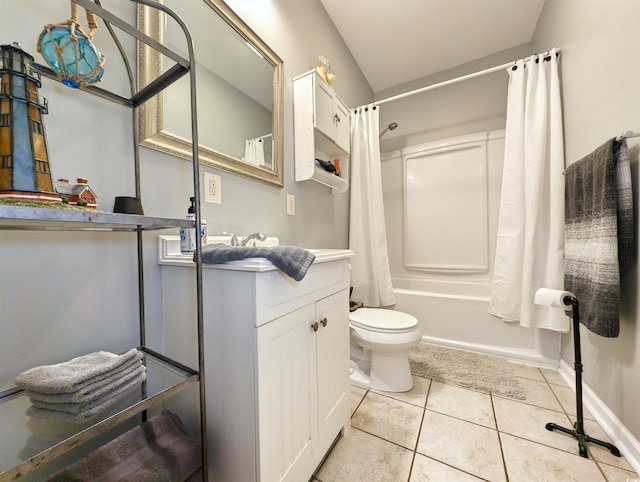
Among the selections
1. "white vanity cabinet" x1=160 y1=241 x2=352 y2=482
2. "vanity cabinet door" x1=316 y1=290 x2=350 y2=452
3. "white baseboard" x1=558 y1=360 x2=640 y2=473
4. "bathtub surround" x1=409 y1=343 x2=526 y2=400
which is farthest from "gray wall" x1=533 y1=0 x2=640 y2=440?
"white vanity cabinet" x1=160 y1=241 x2=352 y2=482

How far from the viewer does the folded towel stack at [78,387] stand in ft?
1.63

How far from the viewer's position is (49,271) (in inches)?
25.5

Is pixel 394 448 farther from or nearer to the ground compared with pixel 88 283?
nearer to the ground

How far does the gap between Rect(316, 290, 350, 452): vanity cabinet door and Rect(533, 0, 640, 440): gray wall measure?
45.4 inches

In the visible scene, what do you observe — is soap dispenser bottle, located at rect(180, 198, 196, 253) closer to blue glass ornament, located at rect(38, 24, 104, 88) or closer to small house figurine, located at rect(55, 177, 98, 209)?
small house figurine, located at rect(55, 177, 98, 209)

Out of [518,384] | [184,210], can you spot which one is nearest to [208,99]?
[184,210]

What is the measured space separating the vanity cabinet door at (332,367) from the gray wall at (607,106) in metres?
1.15

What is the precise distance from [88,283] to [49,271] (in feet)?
0.29

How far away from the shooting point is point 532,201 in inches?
66.2

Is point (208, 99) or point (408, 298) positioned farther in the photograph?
point (408, 298)

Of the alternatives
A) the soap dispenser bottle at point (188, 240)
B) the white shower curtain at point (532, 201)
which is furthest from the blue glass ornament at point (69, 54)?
the white shower curtain at point (532, 201)

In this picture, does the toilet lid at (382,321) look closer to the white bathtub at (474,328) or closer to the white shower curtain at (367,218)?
the white shower curtain at (367,218)

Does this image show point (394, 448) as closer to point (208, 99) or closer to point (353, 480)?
point (353, 480)

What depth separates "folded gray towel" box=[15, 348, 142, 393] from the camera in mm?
495
